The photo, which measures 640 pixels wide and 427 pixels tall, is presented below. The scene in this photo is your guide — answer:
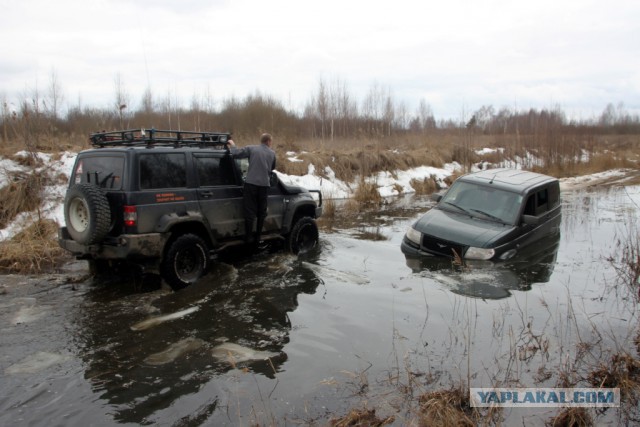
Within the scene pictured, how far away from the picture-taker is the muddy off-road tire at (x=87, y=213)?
6188mm

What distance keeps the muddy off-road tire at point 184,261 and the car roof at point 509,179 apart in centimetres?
573

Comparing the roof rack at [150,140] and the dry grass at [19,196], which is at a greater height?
the roof rack at [150,140]

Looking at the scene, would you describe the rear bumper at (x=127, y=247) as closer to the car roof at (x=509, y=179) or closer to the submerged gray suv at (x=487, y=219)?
the submerged gray suv at (x=487, y=219)

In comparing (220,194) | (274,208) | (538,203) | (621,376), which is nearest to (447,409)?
(621,376)

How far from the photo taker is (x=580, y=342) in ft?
16.8

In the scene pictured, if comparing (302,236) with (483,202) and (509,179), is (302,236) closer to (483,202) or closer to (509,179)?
(483,202)

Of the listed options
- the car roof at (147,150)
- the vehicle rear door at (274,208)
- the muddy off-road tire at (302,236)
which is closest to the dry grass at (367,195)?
the muddy off-road tire at (302,236)

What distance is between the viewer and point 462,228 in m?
8.73

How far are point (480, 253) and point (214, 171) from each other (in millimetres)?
4701

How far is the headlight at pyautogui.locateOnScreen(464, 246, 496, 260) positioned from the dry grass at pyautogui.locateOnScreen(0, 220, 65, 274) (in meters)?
7.32

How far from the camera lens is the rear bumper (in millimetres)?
6316

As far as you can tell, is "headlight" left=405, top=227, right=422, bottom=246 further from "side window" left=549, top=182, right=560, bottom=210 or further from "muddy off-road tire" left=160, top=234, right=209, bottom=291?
"muddy off-road tire" left=160, top=234, right=209, bottom=291

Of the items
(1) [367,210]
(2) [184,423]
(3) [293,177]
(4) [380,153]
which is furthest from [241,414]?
(4) [380,153]

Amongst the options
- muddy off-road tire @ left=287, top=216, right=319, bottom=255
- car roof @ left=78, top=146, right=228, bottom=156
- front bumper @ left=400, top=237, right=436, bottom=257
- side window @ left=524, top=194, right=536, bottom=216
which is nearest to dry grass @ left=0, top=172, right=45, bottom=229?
car roof @ left=78, top=146, right=228, bottom=156
